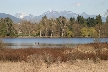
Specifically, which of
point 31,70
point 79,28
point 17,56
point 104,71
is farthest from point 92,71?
point 79,28

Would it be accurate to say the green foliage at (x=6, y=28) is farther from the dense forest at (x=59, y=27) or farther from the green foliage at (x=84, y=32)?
the green foliage at (x=84, y=32)

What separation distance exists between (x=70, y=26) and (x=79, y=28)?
3925mm

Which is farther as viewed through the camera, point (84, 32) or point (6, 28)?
point (84, 32)

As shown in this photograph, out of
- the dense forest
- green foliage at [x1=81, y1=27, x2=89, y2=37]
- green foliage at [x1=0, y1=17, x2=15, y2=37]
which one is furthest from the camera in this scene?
green foliage at [x1=81, y1=27, x2=89, y2=37]

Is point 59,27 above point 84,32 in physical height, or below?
above

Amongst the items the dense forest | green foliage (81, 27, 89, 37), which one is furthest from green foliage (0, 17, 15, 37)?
green foliage (81, 27, 89, 37)

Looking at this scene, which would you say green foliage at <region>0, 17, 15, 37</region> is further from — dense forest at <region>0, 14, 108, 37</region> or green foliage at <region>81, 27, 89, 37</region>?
green foliage at <region>81, 27, 89, 37</region>

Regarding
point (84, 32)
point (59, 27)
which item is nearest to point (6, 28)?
point (59, 27)

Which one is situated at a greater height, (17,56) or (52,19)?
(52,19)

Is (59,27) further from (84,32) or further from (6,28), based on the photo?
(6,28)

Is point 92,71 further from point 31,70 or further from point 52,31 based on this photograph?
point 52,31

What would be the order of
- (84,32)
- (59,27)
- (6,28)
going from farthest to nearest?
1. (59,27)
2. (84,32)
3. (6,28)

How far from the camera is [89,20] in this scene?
111m

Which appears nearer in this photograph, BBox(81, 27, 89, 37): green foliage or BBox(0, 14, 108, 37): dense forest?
BBox(0, 14, 108, 37): dense forest
